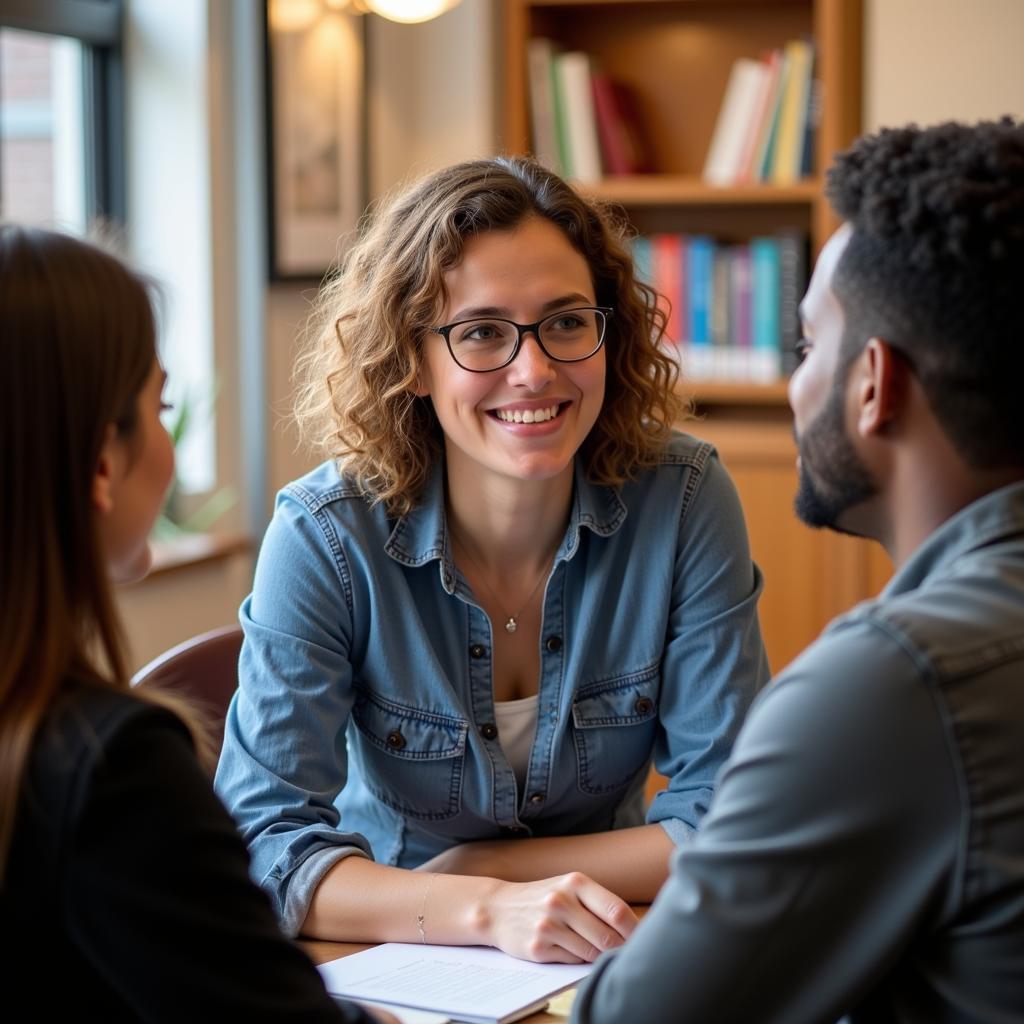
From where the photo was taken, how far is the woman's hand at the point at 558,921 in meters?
1.29

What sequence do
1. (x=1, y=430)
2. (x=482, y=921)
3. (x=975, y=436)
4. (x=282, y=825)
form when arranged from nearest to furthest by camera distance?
(x=1, y=430)
(x=975, y=436)
(x=482, y=921)
(x=282, y=825)

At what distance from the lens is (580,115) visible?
12.3 ft

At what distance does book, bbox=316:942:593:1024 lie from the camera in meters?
1.19

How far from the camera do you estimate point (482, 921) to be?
134cm

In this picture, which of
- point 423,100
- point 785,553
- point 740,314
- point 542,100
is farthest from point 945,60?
point 423,100

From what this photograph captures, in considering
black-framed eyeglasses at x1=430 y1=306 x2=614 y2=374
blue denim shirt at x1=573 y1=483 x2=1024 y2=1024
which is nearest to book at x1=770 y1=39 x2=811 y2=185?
black-framed eyeglasses at x1=430 y1=306 x2=614 y2=374

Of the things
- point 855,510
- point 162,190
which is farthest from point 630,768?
point 162,190

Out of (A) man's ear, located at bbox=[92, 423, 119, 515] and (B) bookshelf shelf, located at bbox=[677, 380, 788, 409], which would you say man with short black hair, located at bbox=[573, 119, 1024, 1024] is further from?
(B) bookshelf shelf, located at bbox=[677, 380, 788, 409]

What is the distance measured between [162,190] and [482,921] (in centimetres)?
252

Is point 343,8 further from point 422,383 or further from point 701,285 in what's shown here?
point 422,383

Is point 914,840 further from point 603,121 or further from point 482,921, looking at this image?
point 603,121

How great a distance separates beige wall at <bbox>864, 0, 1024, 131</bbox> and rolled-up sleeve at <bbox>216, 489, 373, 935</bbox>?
2.24 metres

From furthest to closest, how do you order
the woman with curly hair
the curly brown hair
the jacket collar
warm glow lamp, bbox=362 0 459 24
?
1. warm glow lamp, bbox=362 0 459 24
2. the curly brown hair
3. the woman with curly hair
4. the jacket collar

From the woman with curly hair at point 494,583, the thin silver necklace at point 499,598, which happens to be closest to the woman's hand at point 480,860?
the woman with curly hair at point 494,583
